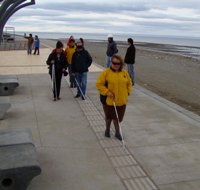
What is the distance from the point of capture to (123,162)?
5.79 m

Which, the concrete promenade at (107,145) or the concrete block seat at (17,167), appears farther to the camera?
the concrete promenade at (107,145)

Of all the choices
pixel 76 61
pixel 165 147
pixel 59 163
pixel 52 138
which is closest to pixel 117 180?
pixel 59 163

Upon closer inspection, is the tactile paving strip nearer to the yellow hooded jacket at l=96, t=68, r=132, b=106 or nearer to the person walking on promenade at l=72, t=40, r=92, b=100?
the yellow hooded jacket at l=96, t=68, r=132, b=106

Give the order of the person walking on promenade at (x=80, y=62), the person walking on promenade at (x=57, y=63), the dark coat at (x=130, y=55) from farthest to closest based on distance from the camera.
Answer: the dark coat at (x=130, y=55) < the person walking on promenade at (x=80, y=62) < the person walking on promenade at (x=57, y=63)

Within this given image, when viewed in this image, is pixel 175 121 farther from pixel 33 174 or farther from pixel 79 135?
pixel 33 174

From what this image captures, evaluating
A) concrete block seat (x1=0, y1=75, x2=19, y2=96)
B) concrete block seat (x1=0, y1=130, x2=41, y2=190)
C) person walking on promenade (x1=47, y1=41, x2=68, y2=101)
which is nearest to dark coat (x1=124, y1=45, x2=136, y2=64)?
person walking on promenade (x1=47, y1=41, x2=68, y2=101)

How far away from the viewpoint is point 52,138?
22.7 ft

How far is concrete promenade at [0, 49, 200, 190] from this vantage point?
16.8 ft

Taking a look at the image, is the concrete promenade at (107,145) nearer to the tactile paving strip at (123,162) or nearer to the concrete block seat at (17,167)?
the tactile paving strip at (123,162)

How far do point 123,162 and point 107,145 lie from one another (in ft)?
2.81

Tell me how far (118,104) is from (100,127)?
42.4 inches

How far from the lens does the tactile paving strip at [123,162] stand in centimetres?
504

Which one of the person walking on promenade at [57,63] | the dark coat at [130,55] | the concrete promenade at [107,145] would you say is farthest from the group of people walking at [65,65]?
the dark coat at [130,55]

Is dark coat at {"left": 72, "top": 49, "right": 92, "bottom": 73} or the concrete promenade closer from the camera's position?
the concrete promenade
